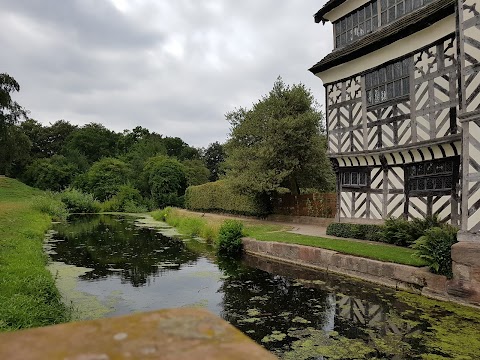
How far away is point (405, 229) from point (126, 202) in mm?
37498

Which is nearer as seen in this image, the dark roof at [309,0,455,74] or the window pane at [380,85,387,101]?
the dark roof at [309,0,455,74]

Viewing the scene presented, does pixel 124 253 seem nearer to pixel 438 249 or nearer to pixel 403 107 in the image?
pixel 438 249

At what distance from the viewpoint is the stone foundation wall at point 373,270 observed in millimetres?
8420

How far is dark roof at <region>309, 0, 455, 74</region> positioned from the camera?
12.1 m

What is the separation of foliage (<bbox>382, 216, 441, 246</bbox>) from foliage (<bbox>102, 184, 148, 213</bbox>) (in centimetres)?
3535

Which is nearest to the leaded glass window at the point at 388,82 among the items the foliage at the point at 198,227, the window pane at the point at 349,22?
the window pane at the point at 349,22

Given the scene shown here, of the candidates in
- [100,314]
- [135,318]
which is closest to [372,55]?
[100,314]

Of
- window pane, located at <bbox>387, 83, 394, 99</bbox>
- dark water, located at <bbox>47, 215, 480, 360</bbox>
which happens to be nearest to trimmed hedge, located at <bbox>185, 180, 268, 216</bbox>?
dark water, located at <bbox>47, 215, 480, 360</bbox>

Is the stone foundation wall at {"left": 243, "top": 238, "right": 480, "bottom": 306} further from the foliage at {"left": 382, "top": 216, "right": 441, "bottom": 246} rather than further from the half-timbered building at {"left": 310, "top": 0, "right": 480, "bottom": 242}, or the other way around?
the foliage at {"left": 382, "top": 216, "right": 441, "bottom": 246}

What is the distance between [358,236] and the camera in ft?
49.5

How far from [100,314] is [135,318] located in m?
7.56

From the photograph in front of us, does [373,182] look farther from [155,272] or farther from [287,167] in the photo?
[155,272]

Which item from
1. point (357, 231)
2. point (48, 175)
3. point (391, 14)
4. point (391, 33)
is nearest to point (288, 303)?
point (357, 231)

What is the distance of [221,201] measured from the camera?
3025 cm
